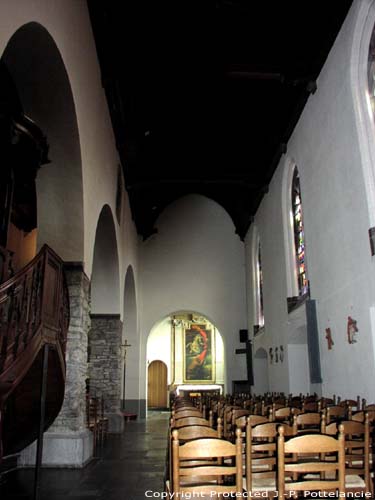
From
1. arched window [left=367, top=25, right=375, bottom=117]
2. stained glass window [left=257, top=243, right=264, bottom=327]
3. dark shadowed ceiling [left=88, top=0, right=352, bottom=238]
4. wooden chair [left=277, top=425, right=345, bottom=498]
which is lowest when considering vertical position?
wooden chair [left=277, top=425, right=345, bottom=498]

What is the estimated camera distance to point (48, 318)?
5.40 meters

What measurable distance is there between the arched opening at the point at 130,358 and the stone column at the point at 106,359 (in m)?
4.07

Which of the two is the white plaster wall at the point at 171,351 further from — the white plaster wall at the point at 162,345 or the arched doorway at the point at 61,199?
the arched doorway at the point at 61,199

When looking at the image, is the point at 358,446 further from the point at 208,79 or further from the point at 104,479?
the point at 208,79

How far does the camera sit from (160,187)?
664 inches

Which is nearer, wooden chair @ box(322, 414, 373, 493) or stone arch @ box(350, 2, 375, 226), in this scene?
wooden chair @ box(322, 414, 373, 493)

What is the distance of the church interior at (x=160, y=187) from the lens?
544cm

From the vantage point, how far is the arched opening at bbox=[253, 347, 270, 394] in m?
15.8

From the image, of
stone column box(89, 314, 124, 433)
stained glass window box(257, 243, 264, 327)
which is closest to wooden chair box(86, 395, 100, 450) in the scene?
stone column box(89, 314, 124, 433)

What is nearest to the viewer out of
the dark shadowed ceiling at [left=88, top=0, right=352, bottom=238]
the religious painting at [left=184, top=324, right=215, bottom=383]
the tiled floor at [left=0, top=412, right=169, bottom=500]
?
the tiled floor at [left=0, top=412, right=169, bottom=500]

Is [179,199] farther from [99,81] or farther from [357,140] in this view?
[357,140]

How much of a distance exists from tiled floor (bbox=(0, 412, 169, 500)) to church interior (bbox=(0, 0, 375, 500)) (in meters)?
0.06

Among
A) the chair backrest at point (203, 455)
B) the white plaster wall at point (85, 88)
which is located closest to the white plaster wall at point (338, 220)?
the white plaster wall at point (85, 88)

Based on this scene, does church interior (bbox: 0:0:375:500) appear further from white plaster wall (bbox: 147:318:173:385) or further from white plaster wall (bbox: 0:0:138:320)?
white plaster wall (bbox: 147:318:173:385)
